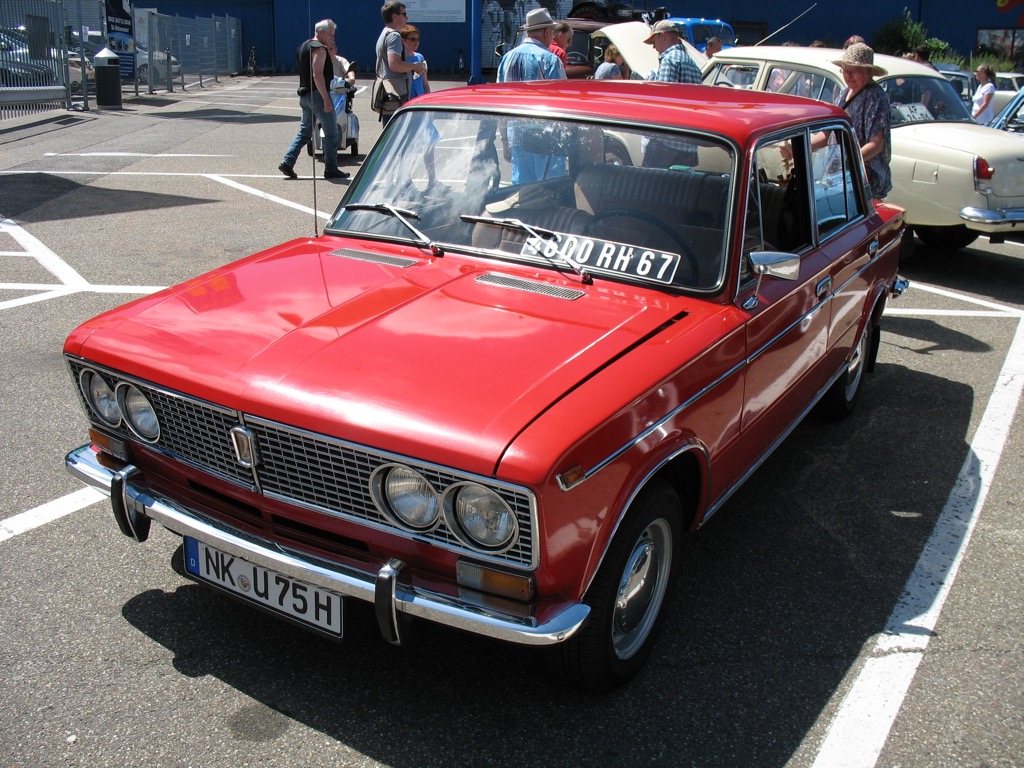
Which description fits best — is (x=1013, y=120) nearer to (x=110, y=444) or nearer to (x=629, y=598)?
(x=629, y=598)

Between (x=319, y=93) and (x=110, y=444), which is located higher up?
(x=319, y=93)

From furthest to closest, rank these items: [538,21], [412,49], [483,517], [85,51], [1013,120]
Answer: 1. [85,51]
2. [412,49]
3. [1013,120]
4. [538,21]
5. [483,517]

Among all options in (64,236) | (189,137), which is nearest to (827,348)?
(64,236)

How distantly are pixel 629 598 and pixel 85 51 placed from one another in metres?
21.1

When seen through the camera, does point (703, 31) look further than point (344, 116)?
Yes

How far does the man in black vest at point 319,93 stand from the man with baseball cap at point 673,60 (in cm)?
368

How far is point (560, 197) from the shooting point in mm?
3705

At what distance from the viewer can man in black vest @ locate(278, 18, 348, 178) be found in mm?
10781

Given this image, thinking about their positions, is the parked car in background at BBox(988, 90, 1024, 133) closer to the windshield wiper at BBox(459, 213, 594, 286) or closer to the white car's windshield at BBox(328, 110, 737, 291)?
the white car's windshield at BBox(328, 110, 737, 291)

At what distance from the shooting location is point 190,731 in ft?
9.12

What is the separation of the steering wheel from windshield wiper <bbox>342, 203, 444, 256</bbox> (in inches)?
23.5

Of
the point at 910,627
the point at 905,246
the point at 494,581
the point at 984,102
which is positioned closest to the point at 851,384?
the point at 905,246

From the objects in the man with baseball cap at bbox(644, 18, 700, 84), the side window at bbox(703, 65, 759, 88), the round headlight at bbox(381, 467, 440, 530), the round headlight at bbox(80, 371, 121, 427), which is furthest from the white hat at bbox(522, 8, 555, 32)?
the round headlight at bbox(381, 467, 440, 530)

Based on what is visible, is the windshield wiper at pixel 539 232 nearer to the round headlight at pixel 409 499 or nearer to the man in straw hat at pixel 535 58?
the round headlight at pixel 409 499
